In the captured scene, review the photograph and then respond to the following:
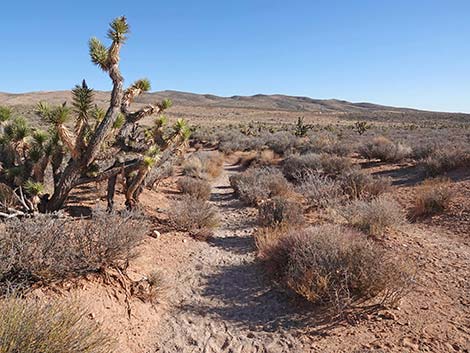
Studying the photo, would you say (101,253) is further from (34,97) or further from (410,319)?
(34,97)

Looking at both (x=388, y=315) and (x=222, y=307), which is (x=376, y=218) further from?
(x=222, y=307)

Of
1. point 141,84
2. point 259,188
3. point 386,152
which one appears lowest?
point 259,188

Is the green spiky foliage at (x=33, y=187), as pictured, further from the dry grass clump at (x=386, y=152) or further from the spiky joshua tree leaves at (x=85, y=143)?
the dry grass clump at (x=386, y=152)

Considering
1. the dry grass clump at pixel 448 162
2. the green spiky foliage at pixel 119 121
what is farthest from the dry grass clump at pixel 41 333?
the dry grass clump at pixel 448 162

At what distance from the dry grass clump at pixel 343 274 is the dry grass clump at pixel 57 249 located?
2.49 meters

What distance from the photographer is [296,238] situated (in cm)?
A: 563

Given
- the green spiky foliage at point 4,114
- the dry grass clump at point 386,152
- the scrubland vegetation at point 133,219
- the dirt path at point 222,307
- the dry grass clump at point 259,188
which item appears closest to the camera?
the scrubland vegetation at point 133,219

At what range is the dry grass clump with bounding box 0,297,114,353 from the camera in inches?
91.7

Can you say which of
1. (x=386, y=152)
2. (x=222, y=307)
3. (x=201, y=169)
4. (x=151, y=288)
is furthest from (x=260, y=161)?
(x=151, y=288)

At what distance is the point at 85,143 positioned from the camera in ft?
22.5

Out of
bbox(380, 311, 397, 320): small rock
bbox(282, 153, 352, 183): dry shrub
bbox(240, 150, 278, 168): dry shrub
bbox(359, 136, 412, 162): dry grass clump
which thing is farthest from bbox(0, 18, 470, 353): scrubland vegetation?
bbox(240, 150, 278, 168): dry shrub

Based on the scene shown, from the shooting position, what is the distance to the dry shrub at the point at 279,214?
755 centimetres

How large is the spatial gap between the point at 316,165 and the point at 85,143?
10.1 m

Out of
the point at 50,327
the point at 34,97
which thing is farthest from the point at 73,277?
the point at 34,97
